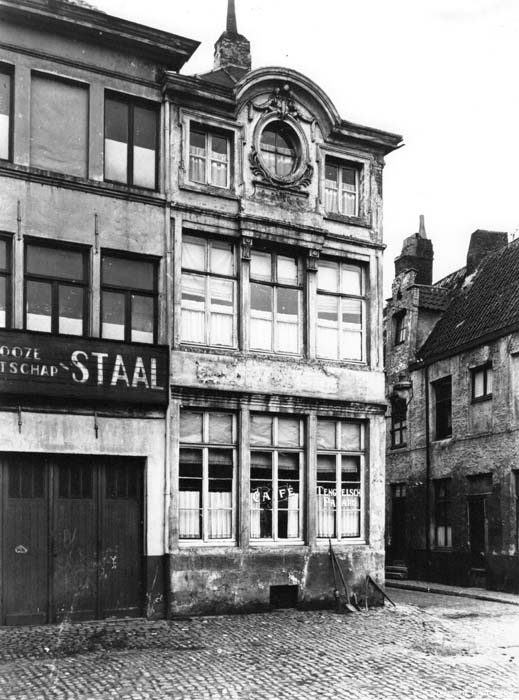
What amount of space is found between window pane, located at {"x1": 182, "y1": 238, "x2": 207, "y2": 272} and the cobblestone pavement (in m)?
6.72

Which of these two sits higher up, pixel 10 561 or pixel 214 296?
pixel 214 296

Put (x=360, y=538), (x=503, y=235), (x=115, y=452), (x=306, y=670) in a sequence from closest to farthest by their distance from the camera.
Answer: (x=306, y=670) → (x=115, y=452) → (x=360, y=538) → (x=503, y=235)

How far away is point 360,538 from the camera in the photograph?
1866 cm

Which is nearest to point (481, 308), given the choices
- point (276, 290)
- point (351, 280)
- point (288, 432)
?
point (351, 280)

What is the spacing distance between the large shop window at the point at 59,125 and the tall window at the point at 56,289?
5.15 ft

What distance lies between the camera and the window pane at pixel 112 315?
53.4ft

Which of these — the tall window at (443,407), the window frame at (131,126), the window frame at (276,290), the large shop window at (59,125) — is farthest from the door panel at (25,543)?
the tall window at (443,407)

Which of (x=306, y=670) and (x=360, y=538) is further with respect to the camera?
(x=360, y=538)

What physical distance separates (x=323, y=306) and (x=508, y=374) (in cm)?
729

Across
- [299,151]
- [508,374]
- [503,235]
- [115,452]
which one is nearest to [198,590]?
[115,452]

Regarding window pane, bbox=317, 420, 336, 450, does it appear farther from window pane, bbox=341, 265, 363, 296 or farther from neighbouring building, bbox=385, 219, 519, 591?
neighbouring building, bbox=385, 219, 519, 591

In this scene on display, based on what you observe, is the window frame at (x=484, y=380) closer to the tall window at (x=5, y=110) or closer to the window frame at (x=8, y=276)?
the window frame at (x=8, y=276)

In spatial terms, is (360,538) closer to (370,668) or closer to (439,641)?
(439,641)

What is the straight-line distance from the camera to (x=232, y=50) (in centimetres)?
1989
